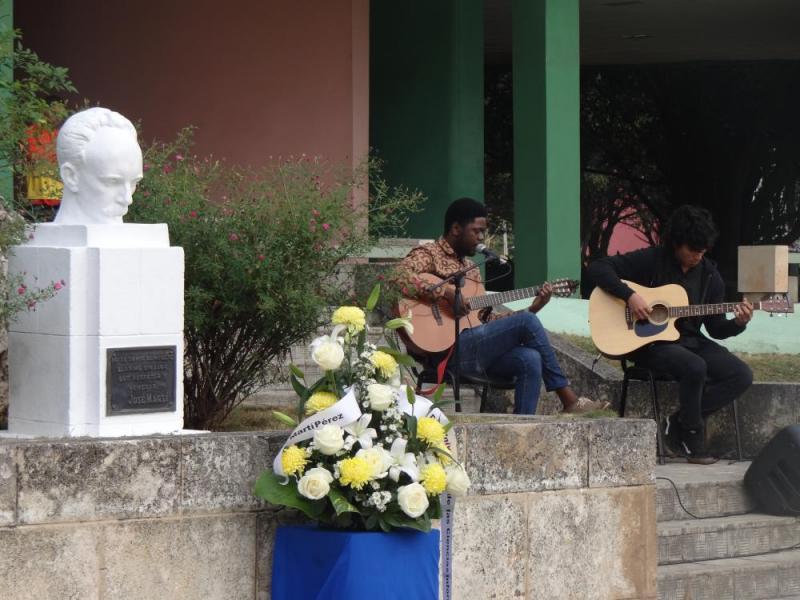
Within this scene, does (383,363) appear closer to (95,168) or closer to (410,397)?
(410,397)

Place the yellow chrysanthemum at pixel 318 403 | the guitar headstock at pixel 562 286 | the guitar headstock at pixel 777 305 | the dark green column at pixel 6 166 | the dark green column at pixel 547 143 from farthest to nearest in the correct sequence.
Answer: the dark green column at pixel 547 143 < the guitar headstock at pixel 777 305 < the guitar headstock at pixel 562 286 < the dark green column at pixel 6 166 < the yellow chrysanthemum at pixel 318 403

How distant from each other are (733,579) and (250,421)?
2321mm

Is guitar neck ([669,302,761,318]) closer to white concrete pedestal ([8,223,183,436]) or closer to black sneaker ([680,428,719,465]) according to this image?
black sneaker ([680,428,719,465])

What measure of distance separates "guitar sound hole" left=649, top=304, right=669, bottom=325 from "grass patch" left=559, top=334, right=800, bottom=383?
1062 millimetres

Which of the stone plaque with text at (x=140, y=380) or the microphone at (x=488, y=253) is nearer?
the stone plaque with text at (x=140, y=380)

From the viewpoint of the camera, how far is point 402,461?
4707mm

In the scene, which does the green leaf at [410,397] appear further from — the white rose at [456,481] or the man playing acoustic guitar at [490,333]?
the man playing acoustic guitar at [490,333]

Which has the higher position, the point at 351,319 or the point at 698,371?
the point at 351,319

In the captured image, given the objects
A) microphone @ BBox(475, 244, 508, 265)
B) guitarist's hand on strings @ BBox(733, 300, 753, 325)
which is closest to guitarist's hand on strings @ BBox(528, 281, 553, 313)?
microphone @ BBox(475, 244, 508, 265)

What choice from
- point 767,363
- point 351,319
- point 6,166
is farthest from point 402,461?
point 767,363

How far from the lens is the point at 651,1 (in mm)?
13977

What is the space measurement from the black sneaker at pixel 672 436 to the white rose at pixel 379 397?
3655 mm

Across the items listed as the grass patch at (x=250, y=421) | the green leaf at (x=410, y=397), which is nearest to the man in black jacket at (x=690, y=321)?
the grass patch at (x=250, y=421)

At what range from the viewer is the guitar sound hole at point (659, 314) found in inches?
306
